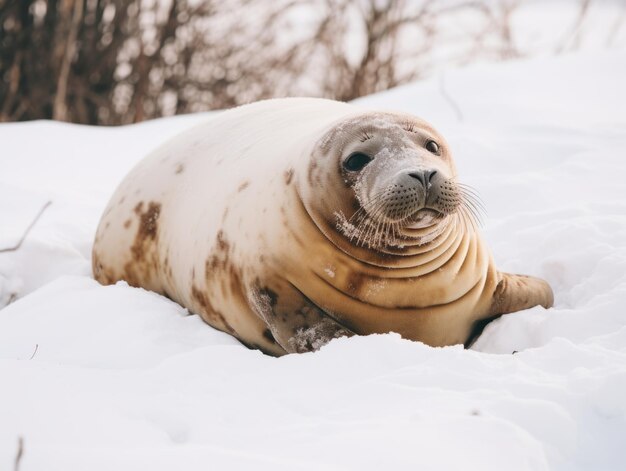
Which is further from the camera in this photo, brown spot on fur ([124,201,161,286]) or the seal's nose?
brown spot on fur ([124,201,161,286])

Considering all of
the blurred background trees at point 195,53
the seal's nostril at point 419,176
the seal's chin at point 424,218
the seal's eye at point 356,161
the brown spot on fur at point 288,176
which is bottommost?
the blurred background trees at point 195,53

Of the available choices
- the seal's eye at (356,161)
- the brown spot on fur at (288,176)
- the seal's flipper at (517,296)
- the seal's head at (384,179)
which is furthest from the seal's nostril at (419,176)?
the seal's flipper at (517,296)

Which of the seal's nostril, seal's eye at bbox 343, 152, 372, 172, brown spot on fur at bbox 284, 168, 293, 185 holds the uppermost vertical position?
the seal's nostril

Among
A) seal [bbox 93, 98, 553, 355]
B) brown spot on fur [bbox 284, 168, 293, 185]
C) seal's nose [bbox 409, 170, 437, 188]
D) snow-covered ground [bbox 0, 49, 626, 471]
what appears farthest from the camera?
brown spot on fur [bbox 284, 168, 293, 185]

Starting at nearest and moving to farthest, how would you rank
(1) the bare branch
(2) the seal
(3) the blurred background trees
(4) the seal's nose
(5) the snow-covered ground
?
(5) the snow-covered ground, (4) the seal's nose, (2) the seal, (1) the bare branch, (3) the blurred background trees

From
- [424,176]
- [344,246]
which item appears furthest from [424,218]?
[344,246]

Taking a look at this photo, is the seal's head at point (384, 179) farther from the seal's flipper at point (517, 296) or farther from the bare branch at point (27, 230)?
the bare branch at point (27, 230)

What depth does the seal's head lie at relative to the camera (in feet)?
7.70

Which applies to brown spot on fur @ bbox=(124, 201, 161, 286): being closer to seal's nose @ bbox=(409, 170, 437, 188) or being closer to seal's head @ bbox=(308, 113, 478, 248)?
seal's head @ bbox=(308, 113, 478, 248)

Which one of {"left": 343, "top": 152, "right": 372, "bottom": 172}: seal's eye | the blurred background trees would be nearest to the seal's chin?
{"left": 343, "top": 152, "right": 372, "bottom": 172}: seal's eye

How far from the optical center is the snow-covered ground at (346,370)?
154 centimetres

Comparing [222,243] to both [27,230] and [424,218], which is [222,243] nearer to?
[424,218]

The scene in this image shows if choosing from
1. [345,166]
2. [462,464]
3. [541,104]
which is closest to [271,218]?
[345,166]

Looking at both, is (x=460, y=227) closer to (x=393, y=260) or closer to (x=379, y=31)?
(x=393, y=260)
